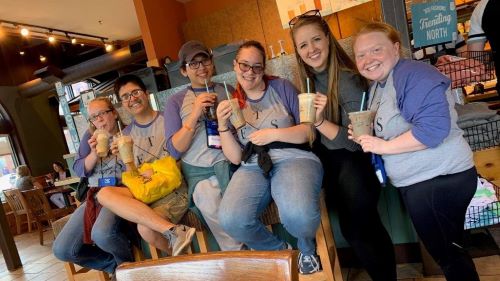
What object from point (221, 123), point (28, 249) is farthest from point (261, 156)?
point (28, 249)

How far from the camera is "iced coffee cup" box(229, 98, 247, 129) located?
1.71 meters

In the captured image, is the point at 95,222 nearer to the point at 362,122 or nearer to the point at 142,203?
the point at 142,203

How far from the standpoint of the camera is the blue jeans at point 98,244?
208cm

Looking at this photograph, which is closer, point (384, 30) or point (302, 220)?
point (384, 30)

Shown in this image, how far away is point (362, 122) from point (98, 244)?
161 centimetres

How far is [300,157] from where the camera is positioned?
180 centimetres

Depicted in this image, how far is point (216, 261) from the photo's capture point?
0.71m

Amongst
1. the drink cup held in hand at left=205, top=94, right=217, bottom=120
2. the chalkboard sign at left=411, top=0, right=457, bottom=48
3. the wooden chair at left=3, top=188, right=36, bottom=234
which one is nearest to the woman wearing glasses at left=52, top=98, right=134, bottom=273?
the drink cup held in hand at left=205, top=94, right=217, bottom=120

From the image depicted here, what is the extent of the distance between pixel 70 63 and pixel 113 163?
9.62 metres

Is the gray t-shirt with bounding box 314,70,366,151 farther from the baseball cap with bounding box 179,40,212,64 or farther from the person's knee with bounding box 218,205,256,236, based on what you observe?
the baseball cap with bounding box 179,40,212,64

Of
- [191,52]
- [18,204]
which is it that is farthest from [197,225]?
[18,204]

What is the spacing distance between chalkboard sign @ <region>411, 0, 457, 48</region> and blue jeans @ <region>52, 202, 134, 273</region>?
1992 mm

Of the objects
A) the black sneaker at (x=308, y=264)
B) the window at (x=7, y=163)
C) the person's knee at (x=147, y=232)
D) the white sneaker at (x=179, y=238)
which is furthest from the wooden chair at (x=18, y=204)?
the black sneaker at (x=308, y=264)

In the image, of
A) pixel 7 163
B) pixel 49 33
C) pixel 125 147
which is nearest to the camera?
pixel 125 147
